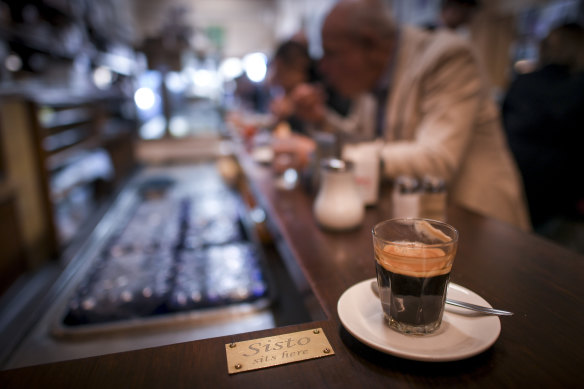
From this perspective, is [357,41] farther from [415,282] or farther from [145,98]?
[145,98]

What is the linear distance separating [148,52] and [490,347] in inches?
203

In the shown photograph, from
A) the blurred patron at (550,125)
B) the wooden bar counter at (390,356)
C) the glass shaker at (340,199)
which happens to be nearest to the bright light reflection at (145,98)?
the blurred patron at (550,125)

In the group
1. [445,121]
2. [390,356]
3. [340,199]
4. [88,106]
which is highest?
[88,106]

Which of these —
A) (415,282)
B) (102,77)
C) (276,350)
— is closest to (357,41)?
(415,282)

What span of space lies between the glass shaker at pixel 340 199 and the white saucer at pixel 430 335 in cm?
40

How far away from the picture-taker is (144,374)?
1.73ft

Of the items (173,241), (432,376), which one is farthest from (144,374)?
(173,241)

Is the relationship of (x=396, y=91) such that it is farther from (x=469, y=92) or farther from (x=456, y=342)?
(x=456, y=342)

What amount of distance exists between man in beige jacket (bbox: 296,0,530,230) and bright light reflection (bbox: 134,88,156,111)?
6453 mm

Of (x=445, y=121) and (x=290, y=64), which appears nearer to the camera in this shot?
(x=445, y=121)

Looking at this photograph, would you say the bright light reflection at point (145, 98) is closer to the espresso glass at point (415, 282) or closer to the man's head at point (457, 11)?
the man's head at point (457, 11)

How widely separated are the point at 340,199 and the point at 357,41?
0.77m

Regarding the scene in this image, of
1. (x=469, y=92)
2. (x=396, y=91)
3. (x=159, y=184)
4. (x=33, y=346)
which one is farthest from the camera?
(x=159, y=184)

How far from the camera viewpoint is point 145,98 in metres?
7.82
